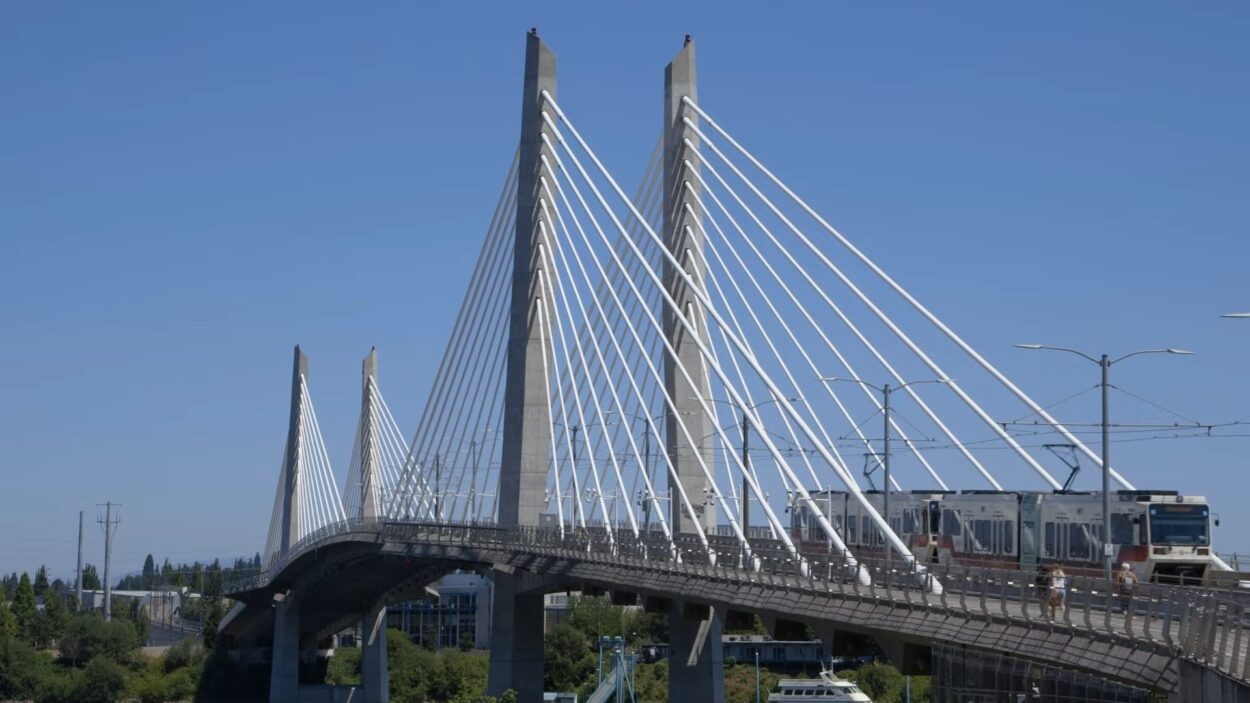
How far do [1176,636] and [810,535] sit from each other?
1064 inches

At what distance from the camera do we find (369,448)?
4427 inches

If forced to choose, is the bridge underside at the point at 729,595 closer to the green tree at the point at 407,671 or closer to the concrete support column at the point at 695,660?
the concrete support column at the point at 695,660

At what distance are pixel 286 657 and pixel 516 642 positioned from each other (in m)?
45.6

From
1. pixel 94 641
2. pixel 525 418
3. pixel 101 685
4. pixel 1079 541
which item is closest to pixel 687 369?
pixel 525 418

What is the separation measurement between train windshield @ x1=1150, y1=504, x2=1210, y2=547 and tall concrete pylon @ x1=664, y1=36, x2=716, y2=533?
1854 cm

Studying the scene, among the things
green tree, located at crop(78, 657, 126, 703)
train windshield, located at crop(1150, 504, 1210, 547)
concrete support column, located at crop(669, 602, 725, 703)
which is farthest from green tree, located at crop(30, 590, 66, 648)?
train windshield, located at crop(1150, 504, 1210, 547)

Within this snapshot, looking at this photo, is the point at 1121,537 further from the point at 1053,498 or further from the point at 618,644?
the point at 618,644

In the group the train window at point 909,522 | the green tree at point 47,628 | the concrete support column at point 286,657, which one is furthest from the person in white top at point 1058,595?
the green tree at point 47,628

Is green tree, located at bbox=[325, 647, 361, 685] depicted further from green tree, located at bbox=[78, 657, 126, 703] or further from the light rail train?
the light rail train

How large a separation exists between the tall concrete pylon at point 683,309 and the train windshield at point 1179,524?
730 inches

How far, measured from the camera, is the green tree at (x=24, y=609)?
463 ft

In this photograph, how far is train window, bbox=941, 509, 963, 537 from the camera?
150 ft

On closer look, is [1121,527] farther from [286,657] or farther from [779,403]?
[286,657]

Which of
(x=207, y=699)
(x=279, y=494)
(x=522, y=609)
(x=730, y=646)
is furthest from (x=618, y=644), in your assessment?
(x=279, y=494)
